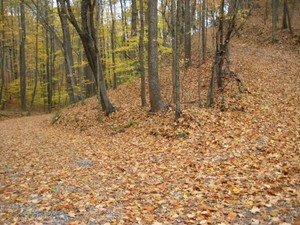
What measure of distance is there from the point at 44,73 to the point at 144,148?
25684 millimetres

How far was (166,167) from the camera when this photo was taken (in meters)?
6.94

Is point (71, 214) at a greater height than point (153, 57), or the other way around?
point (153, 57)

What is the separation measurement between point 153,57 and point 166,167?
5.73 meters

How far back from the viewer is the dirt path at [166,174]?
14.8ft

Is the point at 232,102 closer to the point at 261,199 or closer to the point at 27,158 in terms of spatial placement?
the point at 261,199

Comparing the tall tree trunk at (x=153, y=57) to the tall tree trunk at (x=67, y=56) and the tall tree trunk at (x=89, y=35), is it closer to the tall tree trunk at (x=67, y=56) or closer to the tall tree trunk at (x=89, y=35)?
the tall tree trunk at (x=89, y=35)

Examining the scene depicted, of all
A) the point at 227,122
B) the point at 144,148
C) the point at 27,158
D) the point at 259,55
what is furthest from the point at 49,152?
the point at 259,55

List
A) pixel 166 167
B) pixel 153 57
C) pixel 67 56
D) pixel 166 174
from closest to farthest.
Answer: pixel 166 174 < pixel 166 167 < pixel 153 57 < pixel 67 56

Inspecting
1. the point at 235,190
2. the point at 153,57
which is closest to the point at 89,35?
the point at 153,57

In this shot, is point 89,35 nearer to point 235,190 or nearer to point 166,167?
point 166,167

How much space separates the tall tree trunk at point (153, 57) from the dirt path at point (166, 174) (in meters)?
1.78

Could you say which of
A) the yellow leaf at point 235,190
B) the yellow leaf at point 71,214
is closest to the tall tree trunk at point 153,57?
the yellow leaf at point 235,190

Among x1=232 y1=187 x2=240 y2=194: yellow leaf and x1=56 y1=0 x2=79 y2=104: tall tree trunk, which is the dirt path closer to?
x1=232 y1=187 x2=240 y2=194: yellow leaf

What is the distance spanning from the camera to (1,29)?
23.4 metres
